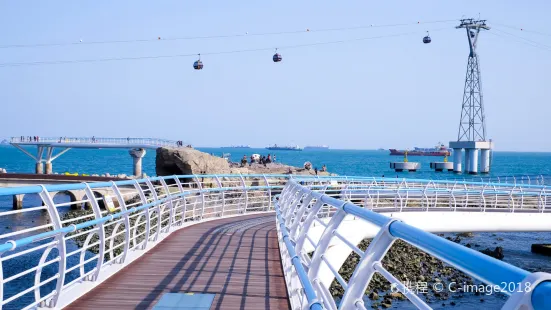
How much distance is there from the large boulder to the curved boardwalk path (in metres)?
25.0

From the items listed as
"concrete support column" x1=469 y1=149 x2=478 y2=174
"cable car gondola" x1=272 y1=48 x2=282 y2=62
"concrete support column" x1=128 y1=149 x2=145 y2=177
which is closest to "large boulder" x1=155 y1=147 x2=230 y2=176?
"cable car gondola" x1=272 y1=48 x2=282 y2=62

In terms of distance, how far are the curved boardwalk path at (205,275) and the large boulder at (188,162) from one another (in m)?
25.0

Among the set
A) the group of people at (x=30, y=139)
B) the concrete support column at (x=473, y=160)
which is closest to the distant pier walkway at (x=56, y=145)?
the group of people at (x=30, y=139)

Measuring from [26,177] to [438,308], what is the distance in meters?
33.3

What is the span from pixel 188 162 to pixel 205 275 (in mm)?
29667

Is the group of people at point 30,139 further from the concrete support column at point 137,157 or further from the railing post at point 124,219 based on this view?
the railing post at point 124,219

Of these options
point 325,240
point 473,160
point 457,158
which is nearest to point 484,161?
point 473,160

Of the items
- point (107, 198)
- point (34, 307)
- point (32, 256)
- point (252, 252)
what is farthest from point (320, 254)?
point (32, 256)

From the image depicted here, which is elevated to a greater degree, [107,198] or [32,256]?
[107,198]

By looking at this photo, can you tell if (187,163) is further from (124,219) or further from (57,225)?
(57,225)

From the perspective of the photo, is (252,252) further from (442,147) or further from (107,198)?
(442,147)

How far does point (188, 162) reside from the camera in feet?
122

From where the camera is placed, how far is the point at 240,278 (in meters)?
7.77

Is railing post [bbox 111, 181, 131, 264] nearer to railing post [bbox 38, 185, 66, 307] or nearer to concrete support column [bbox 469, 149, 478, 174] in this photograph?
railing post [bbox 38, 185, 66, 307]
